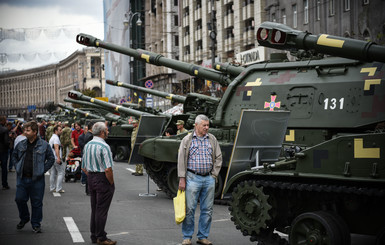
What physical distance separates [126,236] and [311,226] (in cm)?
334

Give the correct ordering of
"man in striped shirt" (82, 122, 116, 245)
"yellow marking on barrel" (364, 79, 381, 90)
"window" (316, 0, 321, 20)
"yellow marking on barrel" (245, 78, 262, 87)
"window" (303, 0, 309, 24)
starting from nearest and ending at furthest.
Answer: "man in striped shirt" (82, 122, 116, 245) < "yellow marking on barrel" (364, 79, 381, 90) < "yellow marking on barrel" (245, 78, 262, 87) < "window" (316, 0, 321, 20) < "window" (303, 0, 309, 24)

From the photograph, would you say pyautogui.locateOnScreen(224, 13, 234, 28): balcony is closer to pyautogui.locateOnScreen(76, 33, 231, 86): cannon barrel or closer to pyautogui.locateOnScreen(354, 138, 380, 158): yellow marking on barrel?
pyautogui.locateOnScreen(76, 33, 231, 86): cannon barrel

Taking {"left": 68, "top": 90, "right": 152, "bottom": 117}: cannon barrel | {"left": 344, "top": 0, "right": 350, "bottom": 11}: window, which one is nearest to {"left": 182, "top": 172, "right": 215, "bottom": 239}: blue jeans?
{"left": 68, "top": 90, "right": 152, "bottom": 117}: cannon barrel

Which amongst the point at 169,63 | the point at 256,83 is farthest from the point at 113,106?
the point at 256,83

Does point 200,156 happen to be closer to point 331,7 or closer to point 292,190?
point 292,190

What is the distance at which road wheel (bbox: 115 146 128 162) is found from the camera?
25.9 metres

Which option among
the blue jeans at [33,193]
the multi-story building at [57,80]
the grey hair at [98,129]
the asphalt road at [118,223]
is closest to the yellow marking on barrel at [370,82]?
the asphalt road at [118,223]

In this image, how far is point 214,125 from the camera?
13125mm

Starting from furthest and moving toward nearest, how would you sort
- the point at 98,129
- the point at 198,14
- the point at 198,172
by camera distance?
1. the point at 198,14
2. the point at 98,129
3. the point at 198,172

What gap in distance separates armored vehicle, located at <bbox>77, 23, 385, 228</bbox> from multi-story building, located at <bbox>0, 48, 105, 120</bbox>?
111867 millimetres

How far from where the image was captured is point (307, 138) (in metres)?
11.1

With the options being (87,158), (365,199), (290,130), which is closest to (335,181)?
(365,199)

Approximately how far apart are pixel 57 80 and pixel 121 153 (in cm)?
14285

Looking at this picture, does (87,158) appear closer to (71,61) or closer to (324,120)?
(324,120)
